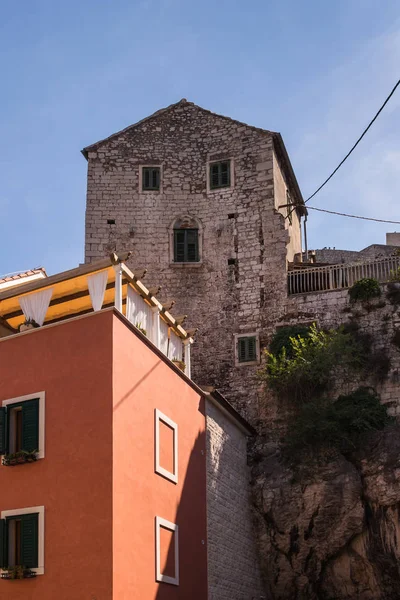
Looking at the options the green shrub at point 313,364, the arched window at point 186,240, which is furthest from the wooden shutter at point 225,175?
the green shrub at point 313,364

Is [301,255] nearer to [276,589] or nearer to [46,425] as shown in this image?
[276,589]

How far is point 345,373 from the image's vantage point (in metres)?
28.8

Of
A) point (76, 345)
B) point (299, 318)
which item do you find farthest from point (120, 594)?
point (299, 318)

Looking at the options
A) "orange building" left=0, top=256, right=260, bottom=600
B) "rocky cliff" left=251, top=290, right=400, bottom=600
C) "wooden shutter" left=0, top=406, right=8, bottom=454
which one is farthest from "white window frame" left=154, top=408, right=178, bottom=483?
"rocky cliff" left=251, top=290, right=400, bottom=600

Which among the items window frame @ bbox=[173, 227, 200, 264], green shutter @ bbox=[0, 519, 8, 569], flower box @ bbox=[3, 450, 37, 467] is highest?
window frame @ bbox=[173, 227, 200, 264]

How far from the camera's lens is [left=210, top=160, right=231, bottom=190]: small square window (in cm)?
3266

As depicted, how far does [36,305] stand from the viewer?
22438mm

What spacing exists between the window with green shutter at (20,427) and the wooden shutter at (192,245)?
490 inches

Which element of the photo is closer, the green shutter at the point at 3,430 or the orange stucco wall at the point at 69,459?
the orange stucco wall at the point at 69,459

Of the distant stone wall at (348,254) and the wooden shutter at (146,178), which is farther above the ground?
the distant stone wall at (348,254)

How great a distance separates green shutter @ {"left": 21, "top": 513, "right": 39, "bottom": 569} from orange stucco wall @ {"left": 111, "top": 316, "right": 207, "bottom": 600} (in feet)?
5.52

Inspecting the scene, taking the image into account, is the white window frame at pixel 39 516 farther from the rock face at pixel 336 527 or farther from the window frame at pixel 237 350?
the window frame at pixel 237 350

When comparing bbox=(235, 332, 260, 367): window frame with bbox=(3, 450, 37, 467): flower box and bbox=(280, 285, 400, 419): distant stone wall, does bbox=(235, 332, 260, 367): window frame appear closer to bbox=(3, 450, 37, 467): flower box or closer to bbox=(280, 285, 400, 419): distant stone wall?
bbox=(280, 285, 400, 419): distant stone wall

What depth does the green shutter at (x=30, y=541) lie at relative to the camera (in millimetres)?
18797
